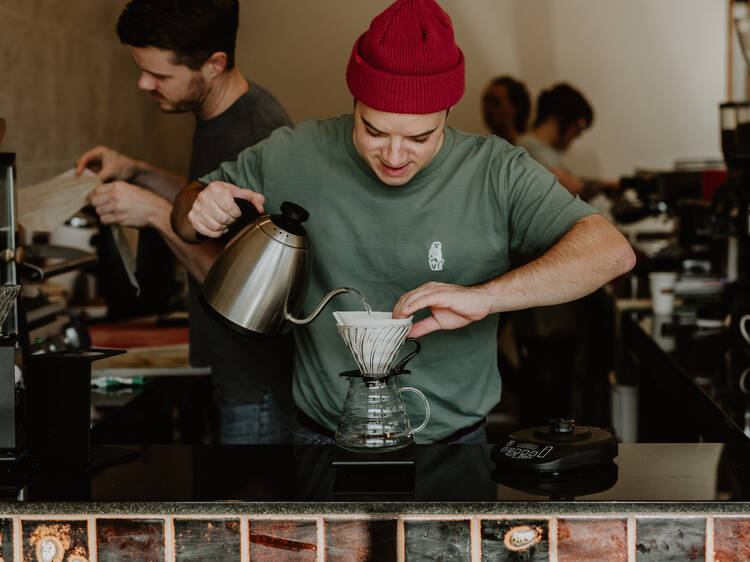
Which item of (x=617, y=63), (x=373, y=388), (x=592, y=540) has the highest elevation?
(x=617, y=63)

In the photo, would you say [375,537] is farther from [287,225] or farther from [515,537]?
[287,225]

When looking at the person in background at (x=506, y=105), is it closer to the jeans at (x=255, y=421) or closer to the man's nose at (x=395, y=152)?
the jeans at (x=255, y=421)

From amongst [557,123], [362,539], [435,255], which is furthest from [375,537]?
[557,123]

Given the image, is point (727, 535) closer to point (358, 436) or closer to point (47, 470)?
point (358, 436)

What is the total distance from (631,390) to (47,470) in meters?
2.79

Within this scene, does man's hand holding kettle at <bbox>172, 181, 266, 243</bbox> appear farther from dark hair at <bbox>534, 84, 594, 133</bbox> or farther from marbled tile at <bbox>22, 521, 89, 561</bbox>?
dark hair at <bbox>534, 84, 594, 133</bbox>

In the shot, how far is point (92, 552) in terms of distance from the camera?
152cm

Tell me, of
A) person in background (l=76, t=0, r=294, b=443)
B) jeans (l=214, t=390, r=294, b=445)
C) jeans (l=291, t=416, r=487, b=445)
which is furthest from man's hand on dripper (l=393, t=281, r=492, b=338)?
jeans (l=214, t=390, r=294, b=445)

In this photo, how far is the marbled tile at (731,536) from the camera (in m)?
1.47

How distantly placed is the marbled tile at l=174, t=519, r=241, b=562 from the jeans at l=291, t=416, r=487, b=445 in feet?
1.70

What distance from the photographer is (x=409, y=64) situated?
5.82 ft

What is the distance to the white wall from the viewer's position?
6.33 m

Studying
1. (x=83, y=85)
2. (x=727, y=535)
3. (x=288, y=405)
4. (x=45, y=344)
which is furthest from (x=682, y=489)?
(x=83, y=85)

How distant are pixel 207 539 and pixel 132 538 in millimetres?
120
